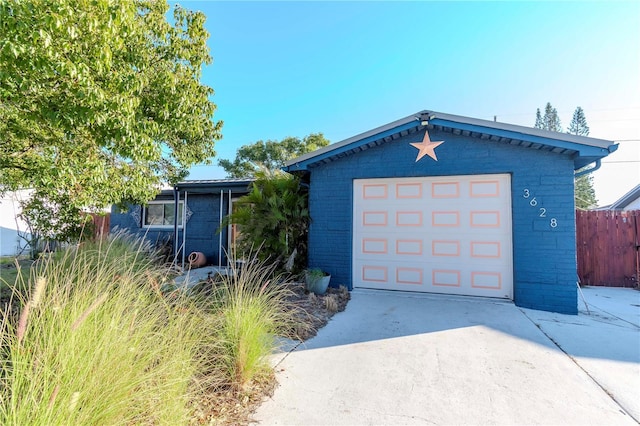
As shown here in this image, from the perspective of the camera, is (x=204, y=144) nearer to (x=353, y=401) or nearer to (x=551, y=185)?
(x=353, y=401)

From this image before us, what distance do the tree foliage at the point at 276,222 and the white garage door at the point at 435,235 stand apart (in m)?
1.30

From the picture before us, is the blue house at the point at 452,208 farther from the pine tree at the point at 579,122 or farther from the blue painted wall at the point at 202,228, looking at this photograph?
the pine tree at the point at 579,122

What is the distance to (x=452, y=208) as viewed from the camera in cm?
589

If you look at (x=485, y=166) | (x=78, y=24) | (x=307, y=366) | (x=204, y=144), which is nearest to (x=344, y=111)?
(x=204, y=144)

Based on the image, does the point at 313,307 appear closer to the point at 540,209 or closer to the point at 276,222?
the point at 276,222

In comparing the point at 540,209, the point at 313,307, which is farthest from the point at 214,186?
the point at 540,209

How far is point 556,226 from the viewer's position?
17.0 ft

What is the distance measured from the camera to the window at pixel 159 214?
1103 centimetres

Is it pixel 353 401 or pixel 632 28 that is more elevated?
pixel 632 28

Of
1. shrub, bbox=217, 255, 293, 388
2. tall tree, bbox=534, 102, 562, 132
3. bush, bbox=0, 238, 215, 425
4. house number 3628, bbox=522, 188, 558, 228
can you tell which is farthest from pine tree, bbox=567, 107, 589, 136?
bush, bbox=0, 238, 215, 425

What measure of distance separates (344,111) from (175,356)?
11.6m

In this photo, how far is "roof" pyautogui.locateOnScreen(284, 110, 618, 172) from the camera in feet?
16.1

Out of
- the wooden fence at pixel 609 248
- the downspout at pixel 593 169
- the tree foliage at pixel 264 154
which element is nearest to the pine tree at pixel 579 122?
the tree foliage at pixel 264 154

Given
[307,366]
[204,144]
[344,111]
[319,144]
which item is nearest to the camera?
[307,366]
